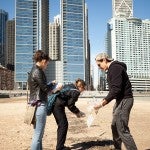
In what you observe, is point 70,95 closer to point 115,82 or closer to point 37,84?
point 37,84

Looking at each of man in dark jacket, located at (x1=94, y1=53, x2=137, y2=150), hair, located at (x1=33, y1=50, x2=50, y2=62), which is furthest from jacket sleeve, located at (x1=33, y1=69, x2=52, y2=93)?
man in dark jacket, located at (x1=94, y1=53, x2=137, y2=150)

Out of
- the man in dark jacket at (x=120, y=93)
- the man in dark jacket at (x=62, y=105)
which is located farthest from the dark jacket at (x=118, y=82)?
the man in dark jacket at (x=62, y=105)

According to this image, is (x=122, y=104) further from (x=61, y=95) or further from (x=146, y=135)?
(x=146, y=135)

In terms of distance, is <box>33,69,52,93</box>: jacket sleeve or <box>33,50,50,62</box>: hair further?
<box>33,50,50,62</box>: hair

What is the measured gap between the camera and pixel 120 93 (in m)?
7.18

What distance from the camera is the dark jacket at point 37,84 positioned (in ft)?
23.0

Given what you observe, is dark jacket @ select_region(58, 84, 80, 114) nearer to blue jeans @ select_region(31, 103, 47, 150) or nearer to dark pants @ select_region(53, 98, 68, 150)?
dark pants @ select_region(53, 98, 68, 150)

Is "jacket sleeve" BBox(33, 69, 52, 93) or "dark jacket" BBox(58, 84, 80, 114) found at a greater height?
"jacket sleeve" BBox(33, 69, 52, 93)

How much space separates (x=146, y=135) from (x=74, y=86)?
4275 millimetres

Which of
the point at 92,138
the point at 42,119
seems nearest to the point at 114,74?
the point at 42,119

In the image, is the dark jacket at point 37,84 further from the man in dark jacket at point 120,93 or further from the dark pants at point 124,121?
the dark pants at point 124,121

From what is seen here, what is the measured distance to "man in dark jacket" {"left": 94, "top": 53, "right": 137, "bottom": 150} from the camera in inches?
274

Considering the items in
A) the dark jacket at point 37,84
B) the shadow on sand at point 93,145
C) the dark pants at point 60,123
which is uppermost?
the dark jacket at point 37,84

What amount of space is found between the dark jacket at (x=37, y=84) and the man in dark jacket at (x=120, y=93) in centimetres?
102
